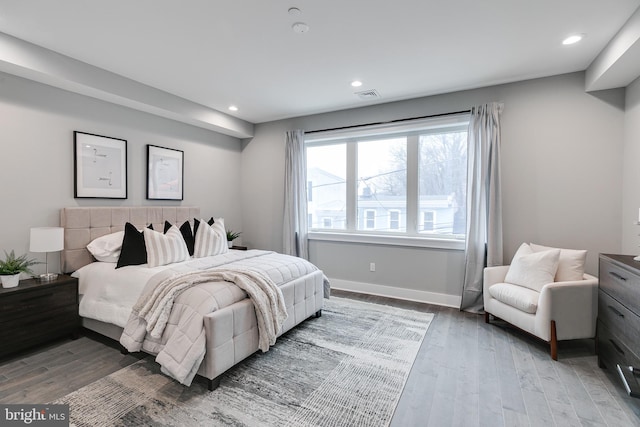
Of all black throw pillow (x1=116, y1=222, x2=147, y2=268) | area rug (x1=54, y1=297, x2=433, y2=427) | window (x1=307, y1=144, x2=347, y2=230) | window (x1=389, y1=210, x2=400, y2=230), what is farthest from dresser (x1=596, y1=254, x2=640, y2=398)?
black throw pillow (x1=116, y1=222, x2=147, y2=268)

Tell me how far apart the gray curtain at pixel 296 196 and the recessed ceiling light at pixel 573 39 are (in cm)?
320

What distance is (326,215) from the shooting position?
4.85 meters

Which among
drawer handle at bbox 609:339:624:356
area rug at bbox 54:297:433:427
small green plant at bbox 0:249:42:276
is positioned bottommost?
area rug at bbox 54:297:433:427

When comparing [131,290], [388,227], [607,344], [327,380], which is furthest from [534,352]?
[131,290]

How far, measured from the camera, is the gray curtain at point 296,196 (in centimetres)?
471

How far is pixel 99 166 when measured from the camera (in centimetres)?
341

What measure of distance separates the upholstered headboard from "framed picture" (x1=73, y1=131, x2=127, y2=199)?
21 centimetres

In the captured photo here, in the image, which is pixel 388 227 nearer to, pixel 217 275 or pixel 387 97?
pixel 387 97

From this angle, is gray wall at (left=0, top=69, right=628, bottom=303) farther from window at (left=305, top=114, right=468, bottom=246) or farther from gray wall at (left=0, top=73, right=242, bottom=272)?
window at (left=305, top=114, right=468, bottom=246)

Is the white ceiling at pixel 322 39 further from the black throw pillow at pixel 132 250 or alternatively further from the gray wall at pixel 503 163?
the black throw pillow at pixel 132 250

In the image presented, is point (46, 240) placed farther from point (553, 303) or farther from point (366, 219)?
point (553, 303)

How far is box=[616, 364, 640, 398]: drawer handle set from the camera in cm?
176

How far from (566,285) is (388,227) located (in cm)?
215

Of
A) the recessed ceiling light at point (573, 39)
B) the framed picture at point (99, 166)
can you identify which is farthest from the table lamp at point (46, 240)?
the recessed ceiling light at point (573, 39)
